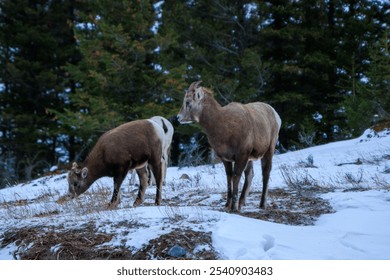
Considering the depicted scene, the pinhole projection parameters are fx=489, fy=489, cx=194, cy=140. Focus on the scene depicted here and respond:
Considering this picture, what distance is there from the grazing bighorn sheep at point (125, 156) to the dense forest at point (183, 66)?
9637mm

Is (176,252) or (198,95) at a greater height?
(198,95)

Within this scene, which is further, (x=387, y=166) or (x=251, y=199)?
(x=387, y=166)

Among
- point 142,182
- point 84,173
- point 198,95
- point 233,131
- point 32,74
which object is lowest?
point 142,182

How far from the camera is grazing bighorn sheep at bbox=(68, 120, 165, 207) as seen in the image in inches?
329

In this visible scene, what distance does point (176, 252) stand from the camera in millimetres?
4734

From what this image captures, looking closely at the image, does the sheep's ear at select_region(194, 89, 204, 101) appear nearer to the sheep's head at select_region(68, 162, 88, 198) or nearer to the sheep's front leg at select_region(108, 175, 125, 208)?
the sheep's front leg at select_region(108, 175, 125, 208)

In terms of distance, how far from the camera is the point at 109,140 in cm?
852

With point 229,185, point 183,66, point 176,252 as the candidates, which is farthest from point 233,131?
point 183,66

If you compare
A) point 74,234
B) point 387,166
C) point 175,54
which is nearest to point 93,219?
point 74,234

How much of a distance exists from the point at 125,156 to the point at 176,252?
12.5 ft

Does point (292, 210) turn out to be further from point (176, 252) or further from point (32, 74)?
point (32, 74)

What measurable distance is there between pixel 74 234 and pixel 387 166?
7691mm

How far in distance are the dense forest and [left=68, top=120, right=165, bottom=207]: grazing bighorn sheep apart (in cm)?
964
